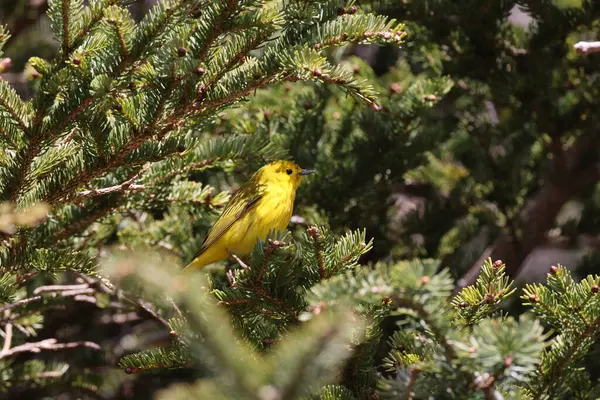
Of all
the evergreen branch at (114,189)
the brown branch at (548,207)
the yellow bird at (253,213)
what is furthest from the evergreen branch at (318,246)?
the brown branch at (548,207)

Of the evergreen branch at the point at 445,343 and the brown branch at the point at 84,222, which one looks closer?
the evergreen branch at the point at 445,343

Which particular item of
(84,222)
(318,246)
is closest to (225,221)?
(84,222)

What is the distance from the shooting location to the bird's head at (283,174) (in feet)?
8.55

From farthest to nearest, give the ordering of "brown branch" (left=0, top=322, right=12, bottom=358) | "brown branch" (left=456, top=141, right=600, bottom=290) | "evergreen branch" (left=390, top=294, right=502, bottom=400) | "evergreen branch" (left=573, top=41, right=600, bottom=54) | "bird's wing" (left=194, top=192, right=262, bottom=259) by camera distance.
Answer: "brown branch" (left=456, top=141, right=600, bottom=290), "bird's wing" (left=194, top=192, right=262, bottom=259), "brown branch" (left=0, top=322, right=12, bottom=358), "evergreen branch" (left=573, top=41, right=600, bottom=54), "evergreen branch" (left=390, top=294, right=502, bottom=400)

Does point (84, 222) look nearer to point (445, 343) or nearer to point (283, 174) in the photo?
point (283, 174)

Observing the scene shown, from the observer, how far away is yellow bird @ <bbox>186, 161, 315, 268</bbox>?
2555mm

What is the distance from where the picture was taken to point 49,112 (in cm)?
153

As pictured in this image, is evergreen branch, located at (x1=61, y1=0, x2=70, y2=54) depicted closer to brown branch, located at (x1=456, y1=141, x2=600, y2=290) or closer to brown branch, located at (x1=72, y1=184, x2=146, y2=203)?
brown branch, located at (x1=72, y1=184, x2=146, y2=203)

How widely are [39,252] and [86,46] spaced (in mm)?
525

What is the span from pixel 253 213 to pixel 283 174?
0.20 m

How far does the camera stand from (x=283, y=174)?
266 cm

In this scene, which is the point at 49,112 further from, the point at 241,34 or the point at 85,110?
the point at 241,34

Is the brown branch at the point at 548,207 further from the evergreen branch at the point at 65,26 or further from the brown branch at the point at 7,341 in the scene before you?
the evergreen branch at the point at 65,26

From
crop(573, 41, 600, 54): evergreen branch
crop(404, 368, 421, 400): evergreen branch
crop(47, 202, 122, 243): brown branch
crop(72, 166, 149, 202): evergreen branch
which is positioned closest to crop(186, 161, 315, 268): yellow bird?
crop(47, 202, 122, 243): brown branch
